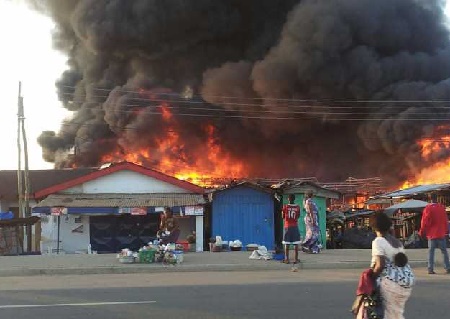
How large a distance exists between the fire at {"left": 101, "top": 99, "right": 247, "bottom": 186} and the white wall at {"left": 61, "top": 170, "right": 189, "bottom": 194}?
577 inches

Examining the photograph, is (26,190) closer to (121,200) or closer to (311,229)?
(121,200)

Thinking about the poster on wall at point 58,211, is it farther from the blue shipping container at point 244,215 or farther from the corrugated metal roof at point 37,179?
the corrugated metal roof at point 37,179

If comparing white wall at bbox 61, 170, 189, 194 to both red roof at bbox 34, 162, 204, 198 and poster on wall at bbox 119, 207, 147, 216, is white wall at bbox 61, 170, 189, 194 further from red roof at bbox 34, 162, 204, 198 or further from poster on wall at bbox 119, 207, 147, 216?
poster on wall at bbox 119, 207, 147, 216

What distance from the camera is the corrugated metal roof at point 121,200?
19.9m

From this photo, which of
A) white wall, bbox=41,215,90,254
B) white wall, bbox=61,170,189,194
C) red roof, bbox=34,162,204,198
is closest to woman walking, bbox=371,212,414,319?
red roof, bbox=34,162,204,198

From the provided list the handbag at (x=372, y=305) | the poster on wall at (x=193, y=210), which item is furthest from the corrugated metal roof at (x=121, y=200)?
the handbag at (x=372, y=305)

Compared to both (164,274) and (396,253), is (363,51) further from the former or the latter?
(396,253)

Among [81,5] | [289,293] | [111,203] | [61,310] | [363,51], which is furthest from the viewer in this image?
[81,5]

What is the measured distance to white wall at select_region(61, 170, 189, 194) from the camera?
21.1 m

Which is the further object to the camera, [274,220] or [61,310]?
[274,220]

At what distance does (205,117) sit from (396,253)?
37.3 meters

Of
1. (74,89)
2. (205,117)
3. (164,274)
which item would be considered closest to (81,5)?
(74,89)

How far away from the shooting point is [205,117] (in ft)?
137

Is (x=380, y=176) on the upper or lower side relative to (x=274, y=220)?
upper
